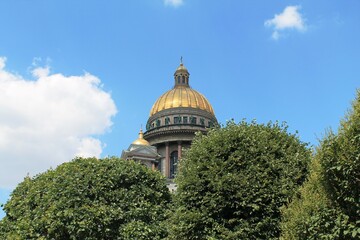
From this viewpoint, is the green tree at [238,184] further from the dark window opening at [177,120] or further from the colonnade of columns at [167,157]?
the dark window opening at [177,120]

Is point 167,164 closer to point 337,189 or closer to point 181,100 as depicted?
point 181,100

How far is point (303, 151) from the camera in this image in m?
22.2

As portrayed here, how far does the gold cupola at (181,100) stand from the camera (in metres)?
74.1

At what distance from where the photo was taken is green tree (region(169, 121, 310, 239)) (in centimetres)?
2008

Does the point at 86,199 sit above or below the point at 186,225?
above

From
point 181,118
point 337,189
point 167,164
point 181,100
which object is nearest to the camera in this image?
point 337,189

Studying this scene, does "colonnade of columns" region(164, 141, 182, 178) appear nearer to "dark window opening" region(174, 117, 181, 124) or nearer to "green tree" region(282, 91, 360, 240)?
"dark window opening" region(174, 117, 181, 124)

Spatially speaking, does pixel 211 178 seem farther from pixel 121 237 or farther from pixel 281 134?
pixel 121 237

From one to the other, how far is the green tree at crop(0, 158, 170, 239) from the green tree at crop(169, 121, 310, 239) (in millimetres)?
3796

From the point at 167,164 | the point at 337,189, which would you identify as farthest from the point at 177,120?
the point at 337,189

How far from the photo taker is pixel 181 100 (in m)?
74.1

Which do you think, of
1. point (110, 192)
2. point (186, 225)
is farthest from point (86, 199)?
point (186, 225)

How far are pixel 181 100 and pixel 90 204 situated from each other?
163ft

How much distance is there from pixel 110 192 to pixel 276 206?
31.7 ft
